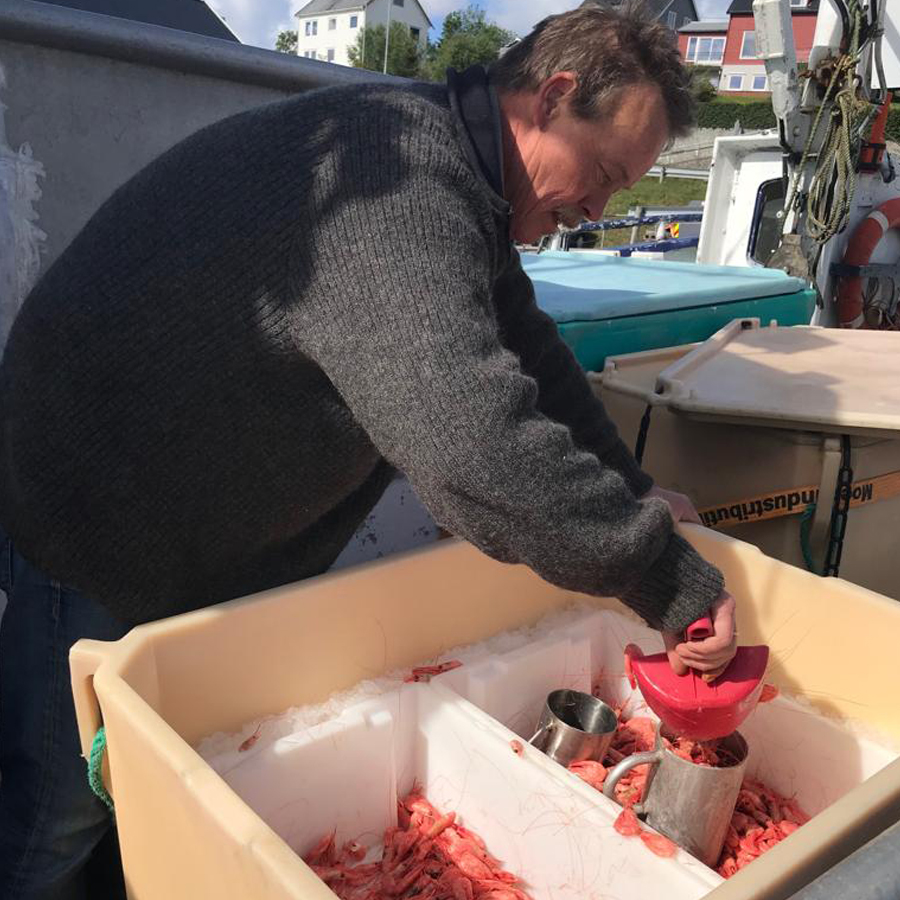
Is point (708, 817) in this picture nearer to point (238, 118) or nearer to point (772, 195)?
point (238, 118)

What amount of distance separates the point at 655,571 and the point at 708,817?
0.42 meters

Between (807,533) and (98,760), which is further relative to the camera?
(807,533)

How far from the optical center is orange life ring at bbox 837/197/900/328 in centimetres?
590

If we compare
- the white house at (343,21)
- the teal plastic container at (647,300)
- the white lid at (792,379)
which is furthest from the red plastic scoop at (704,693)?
the white house at (343,21)

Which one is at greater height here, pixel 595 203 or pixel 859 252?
pixel 595 203

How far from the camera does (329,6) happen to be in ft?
176

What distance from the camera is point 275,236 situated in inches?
45.6

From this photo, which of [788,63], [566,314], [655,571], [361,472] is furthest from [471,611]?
[788,63]

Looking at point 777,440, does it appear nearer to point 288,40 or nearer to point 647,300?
point 647,300

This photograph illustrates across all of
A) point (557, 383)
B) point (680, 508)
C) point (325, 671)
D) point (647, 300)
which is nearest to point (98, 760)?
point (325, 671)

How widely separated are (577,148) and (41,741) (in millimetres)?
1377

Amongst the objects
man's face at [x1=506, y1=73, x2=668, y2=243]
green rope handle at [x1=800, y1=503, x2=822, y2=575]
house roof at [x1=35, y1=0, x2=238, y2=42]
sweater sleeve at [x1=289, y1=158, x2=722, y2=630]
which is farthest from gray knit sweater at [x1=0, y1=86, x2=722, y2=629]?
house roof at [x1=35, y1=0, x2=238, y2=42]

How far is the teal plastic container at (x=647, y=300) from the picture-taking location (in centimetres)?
288

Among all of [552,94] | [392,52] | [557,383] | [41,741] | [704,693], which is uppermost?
[392,52]
